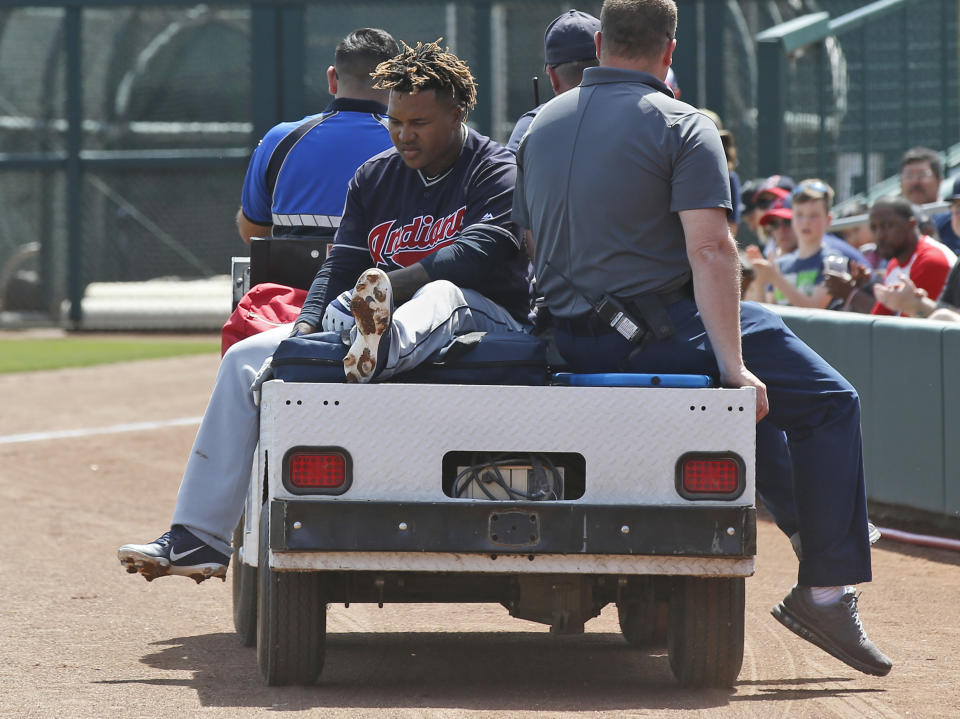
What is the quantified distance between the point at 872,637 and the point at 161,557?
8.47 feet

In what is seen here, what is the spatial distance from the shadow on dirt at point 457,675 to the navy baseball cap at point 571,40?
215 cm

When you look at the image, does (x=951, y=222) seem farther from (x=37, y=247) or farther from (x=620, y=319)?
(x=37, y=247)

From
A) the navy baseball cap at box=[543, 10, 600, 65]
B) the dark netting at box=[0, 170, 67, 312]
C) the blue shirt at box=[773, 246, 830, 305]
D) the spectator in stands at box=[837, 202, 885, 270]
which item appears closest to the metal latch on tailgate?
the navy baseball cap at box=[543, 10, 600, 65]

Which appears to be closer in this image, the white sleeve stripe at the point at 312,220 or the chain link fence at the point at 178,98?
the white sleeve stripe at the point at 312,220

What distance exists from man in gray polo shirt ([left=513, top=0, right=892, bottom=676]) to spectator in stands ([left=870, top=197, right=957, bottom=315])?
4.24m

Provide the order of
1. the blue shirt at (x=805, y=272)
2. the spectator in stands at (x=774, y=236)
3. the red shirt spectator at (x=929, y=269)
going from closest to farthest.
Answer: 1. the red shirt spectator at (x=929, y=269)
2. the blue shirt at (x=805, y=272)
3. the spectator in stands at (x=774, y=236)

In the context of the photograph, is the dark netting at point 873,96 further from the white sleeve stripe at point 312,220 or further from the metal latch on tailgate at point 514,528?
the metal latch on tailgate at point 514,528

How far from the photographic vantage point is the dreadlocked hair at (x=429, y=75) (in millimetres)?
5219

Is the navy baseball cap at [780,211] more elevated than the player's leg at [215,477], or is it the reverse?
the navy baseball cap at [780,211]

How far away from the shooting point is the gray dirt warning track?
476cm

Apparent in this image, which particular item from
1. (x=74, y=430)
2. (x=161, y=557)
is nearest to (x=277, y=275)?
(x=161, y=557)

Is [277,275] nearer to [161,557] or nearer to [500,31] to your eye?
[161,557]

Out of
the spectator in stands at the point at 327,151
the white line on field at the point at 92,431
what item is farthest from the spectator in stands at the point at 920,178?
the spectator in stands at the point at 327,151

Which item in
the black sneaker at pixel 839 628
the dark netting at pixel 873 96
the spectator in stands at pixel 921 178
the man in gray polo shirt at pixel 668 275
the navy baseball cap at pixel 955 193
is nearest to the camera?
the man in gray polo shirt at pixel 668 275
